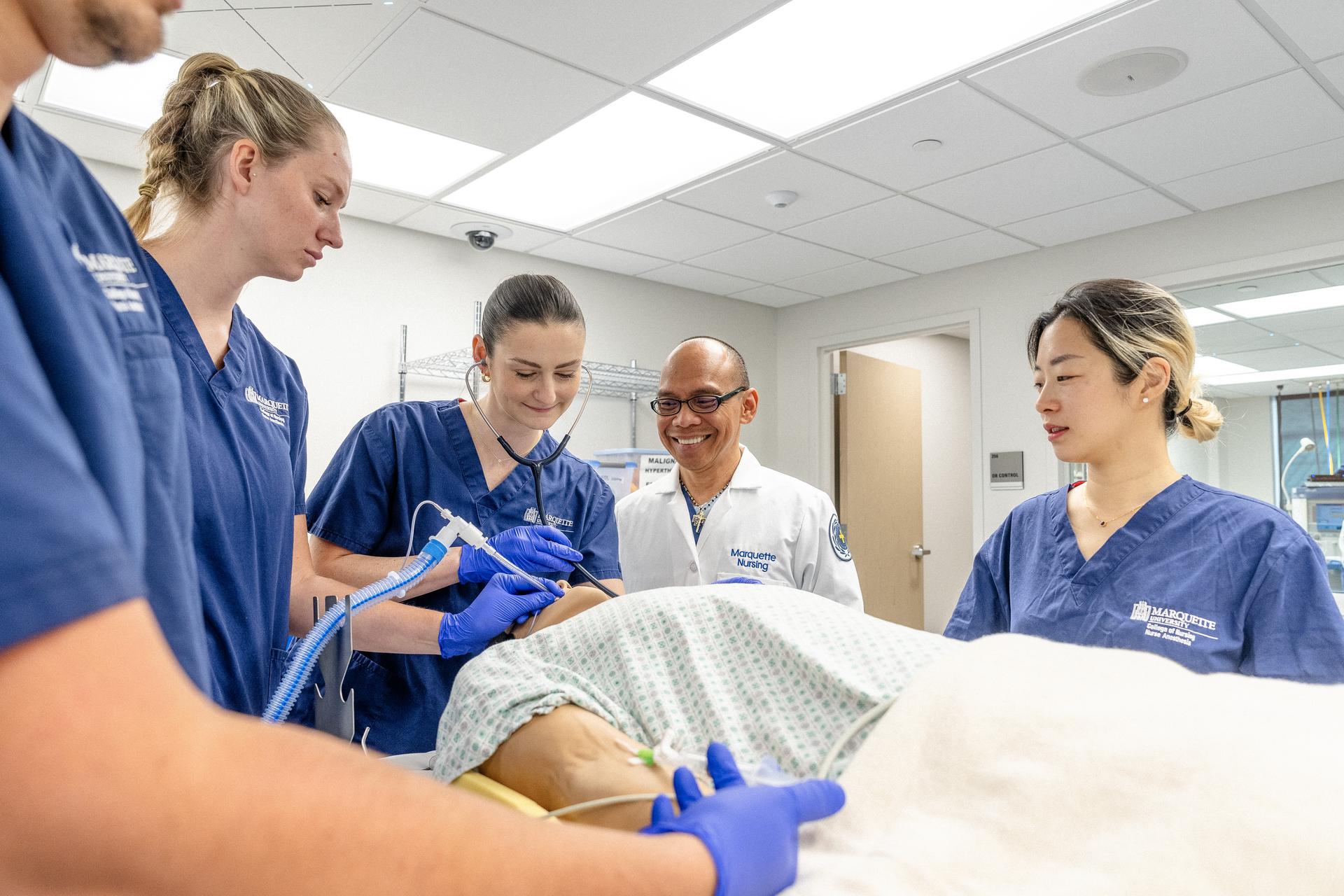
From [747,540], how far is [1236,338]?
3.05 metres

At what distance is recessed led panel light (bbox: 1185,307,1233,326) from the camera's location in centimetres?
347

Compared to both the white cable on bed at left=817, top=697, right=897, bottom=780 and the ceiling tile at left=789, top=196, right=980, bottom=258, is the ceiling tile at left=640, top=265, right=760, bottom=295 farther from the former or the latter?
the white cable on bed at left=817, top=697, right=897, bottom=780

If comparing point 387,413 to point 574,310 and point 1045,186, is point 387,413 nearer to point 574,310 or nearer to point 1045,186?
point 574,310

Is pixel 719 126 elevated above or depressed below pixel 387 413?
above

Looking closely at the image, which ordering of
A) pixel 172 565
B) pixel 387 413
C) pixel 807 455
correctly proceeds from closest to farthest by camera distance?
pixel 172 565, pixel 387 413, pixel 807 455

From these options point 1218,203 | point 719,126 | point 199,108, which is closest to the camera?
point 199,108

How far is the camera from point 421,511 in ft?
4.81

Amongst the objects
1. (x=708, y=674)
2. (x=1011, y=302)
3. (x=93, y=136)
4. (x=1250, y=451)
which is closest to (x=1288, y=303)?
(x=1250, y=451)

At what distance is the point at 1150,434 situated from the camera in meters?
1.48

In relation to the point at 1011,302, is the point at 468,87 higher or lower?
higher

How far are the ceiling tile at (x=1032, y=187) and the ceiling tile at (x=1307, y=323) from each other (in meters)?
1.13

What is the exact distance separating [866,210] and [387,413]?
2174 millimetres

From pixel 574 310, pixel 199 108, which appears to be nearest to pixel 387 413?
pixel 574 310

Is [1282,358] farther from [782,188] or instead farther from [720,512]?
[720,512]
